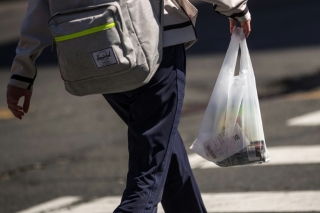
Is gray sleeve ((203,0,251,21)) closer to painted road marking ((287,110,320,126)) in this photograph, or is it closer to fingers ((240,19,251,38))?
fingers ((240,19,251,38))

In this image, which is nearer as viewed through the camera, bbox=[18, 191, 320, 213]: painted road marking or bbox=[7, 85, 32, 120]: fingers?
bbox=[7, 85, 32, 120]: fingers

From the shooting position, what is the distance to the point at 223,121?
3.60 metres

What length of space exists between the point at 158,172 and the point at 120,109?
380mm

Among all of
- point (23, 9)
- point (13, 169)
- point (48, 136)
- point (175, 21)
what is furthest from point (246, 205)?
point (23, 9)

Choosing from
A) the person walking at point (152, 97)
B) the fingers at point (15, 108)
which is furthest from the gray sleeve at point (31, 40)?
the fingers at point (15, 108)

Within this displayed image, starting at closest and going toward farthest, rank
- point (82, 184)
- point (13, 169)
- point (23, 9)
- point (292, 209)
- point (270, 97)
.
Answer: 1. point (292, 209)
2. point (82, 184)
3. point (13, 169)
4. point (270, 97)
5. point (23, 9)

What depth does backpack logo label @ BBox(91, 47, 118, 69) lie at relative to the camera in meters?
3.04

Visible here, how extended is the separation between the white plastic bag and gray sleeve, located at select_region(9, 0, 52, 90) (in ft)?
2.92

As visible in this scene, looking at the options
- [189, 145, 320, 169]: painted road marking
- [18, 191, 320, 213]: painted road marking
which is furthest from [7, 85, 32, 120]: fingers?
[189, 145, 320, 169]: painted road marking

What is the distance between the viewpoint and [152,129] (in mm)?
3301

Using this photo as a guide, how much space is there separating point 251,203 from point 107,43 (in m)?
2.24

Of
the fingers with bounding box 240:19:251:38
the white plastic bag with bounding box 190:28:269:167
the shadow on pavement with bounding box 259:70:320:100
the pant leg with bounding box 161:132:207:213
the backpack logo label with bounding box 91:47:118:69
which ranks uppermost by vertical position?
the backpack logo label with bounding box 91:47:118:69

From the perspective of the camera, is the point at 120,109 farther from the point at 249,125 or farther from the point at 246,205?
the point at 246,205

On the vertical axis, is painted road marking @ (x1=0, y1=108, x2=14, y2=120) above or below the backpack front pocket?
below
